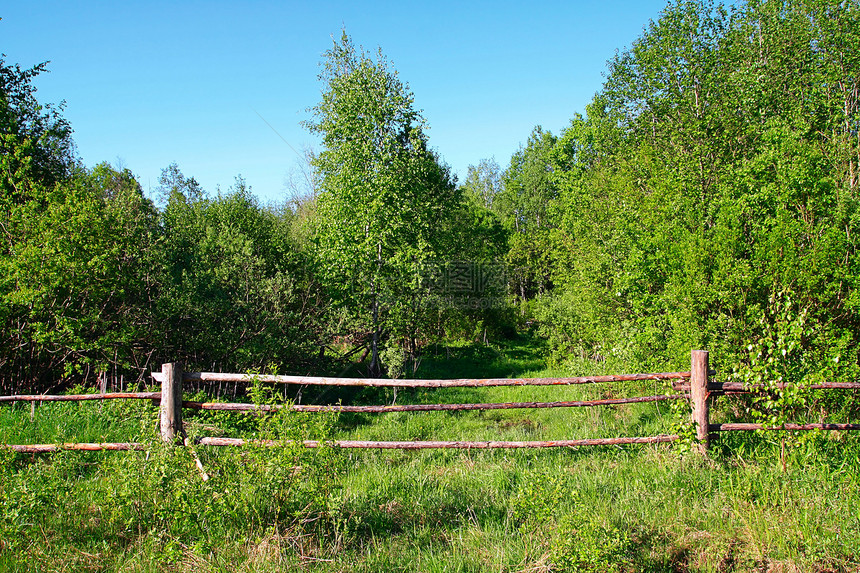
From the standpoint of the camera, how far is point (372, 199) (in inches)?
535

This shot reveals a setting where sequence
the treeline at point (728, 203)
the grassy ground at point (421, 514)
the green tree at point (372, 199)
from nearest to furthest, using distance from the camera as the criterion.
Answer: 1. the grassy ground at point (421, 514)
2. the treeline at point (728, 203)
3. the green tree at point (372, 199)

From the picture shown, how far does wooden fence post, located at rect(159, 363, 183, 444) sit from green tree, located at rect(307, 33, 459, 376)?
8073 mm

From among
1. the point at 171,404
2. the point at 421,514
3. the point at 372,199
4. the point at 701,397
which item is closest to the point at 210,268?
the point at 372,199

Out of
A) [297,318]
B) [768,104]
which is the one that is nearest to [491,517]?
[297,318]

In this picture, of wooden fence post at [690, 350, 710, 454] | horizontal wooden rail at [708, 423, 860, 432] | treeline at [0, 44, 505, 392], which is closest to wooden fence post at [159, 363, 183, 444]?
treeline at [0, 44, 505, 392]

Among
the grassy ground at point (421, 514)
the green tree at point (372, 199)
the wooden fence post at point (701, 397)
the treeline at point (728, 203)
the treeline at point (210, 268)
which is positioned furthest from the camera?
the green tree at point (372, 199)

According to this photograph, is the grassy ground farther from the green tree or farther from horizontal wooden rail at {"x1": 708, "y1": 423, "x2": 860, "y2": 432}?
the green tree

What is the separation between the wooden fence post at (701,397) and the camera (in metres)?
5.20

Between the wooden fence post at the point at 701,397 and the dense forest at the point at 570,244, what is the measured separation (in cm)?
43

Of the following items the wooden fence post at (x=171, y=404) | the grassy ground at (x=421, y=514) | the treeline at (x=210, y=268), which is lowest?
the grassy ground at (x=421, y=514)

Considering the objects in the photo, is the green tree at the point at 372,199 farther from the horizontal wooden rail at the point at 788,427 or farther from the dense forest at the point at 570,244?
the horizontal wooden rail at the point at 788,427

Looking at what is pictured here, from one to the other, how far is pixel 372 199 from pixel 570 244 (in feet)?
27.3

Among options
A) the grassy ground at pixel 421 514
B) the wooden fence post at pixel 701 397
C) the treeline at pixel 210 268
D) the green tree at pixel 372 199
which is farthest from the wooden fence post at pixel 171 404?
the green tree at pixel 372 199

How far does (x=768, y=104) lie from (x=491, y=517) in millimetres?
12492
